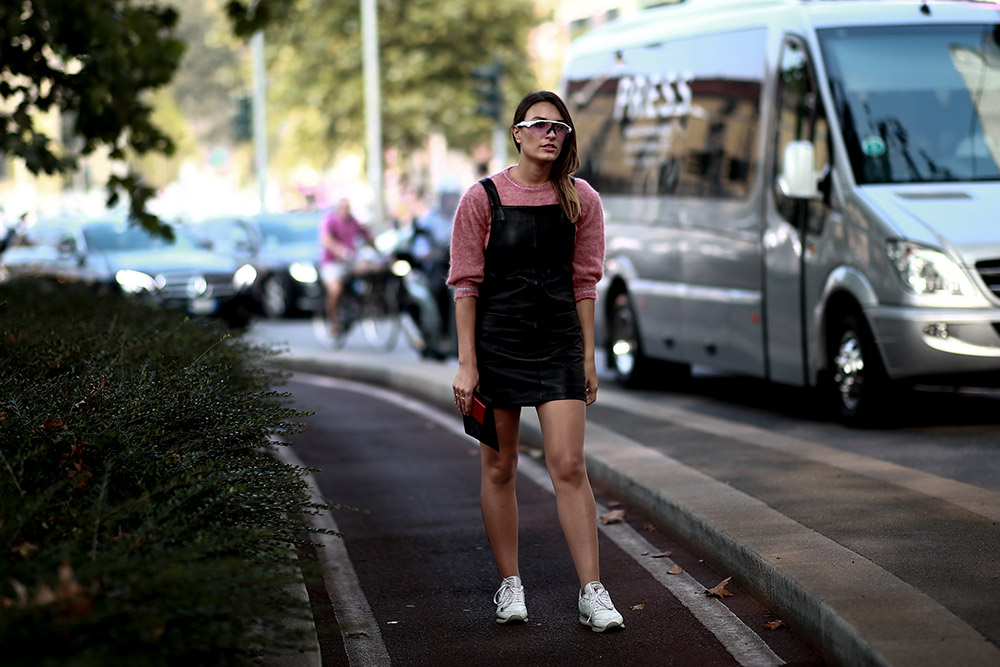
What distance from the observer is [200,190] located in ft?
223

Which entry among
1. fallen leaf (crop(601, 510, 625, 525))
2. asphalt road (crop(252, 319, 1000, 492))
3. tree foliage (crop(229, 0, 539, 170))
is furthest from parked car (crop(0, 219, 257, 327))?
tree foliage (crop(229, 0, 539, 170))

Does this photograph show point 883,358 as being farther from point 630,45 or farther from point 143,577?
point 143,577

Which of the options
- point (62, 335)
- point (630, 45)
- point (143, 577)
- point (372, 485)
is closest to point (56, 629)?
point (143, 577)

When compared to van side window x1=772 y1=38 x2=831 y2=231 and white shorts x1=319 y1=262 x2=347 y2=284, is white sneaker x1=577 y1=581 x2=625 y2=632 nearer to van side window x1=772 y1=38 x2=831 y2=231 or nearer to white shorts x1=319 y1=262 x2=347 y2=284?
van side window x1=772 y1=38 x2=831 y2=231

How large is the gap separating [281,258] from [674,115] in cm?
1399

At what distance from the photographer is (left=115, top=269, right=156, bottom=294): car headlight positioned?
19.4m

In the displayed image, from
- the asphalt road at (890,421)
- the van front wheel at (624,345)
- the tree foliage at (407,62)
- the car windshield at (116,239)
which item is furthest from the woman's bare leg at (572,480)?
the tree foliage at (407,62)

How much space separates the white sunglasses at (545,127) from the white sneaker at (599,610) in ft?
4.90

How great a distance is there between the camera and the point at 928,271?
9578mm

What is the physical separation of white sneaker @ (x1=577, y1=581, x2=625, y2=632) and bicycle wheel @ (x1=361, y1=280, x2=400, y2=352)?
1321 centimetres

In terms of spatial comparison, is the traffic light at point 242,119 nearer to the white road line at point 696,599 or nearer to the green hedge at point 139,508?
the white road line at point 696,599

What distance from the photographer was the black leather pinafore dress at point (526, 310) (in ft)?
18.0

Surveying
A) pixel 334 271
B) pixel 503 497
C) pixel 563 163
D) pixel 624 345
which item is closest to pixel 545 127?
pixel 563 163

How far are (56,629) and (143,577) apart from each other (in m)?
0.36
